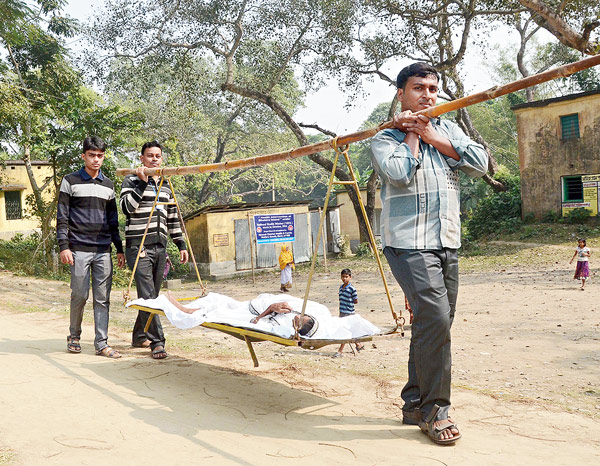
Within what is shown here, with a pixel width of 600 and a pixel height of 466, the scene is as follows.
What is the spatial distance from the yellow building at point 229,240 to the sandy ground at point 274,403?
11993 mm

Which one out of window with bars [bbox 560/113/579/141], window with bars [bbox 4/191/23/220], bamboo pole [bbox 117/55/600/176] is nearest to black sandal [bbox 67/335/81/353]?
bamboo pole [bbox 117/55/600/176]

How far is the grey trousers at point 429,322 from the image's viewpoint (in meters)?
3.07

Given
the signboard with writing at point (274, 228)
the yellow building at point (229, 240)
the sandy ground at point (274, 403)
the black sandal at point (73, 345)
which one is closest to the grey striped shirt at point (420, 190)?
the sandy ground at point (274, 403)

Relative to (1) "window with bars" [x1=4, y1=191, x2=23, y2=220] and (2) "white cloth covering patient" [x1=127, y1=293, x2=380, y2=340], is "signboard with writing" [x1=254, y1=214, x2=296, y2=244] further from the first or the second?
(1) "window with bars" [x1=4, y1=191, x2=23, y2=220]

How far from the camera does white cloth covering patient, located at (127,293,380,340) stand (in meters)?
3.81

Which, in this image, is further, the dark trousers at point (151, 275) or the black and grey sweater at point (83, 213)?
the dark trousers at point (151, 275)

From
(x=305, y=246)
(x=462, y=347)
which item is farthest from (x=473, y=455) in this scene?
(x=305, y=246)

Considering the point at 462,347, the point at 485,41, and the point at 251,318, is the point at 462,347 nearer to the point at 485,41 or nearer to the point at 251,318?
the point at 251,318

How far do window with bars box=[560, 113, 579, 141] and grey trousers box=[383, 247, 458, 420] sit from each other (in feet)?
64.6

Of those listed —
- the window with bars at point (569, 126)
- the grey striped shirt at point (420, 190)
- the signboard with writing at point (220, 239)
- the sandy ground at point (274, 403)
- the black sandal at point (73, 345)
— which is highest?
the window with bars at point (569, 126)

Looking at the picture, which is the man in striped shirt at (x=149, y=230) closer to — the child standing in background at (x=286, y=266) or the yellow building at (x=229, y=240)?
the child standing in background at (x=286, y=266)

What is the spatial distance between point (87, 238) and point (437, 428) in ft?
12.3

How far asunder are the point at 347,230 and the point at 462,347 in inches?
949

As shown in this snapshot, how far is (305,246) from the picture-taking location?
2144 centimetres
